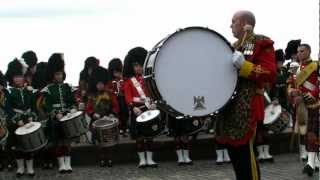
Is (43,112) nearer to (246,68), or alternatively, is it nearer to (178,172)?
(178,172)

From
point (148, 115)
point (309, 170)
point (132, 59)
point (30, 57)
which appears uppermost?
point (30, 57)

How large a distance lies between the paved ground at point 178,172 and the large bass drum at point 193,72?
3.39 m

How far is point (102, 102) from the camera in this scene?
10.2m

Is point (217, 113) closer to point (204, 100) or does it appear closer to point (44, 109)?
point (204, 100)

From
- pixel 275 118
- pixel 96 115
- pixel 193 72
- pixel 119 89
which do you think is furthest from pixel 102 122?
pixel 193 72

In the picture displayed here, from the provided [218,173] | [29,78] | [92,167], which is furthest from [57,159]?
[218,173]

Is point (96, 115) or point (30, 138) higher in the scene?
point (96, 115)

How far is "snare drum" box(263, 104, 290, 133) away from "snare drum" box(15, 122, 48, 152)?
3245 mm

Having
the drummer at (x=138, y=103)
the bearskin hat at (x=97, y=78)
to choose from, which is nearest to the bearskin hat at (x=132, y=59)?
the drummer at (x=138, y=103)

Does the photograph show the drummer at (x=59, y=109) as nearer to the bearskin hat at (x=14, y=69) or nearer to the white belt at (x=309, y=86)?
the bearskin hat at (x=14, y=69)

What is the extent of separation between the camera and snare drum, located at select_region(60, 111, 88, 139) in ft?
30.0

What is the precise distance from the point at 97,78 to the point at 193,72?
548cm

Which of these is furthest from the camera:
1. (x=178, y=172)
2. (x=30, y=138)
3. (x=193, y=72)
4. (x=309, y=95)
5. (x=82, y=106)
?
(x=82, y=106)

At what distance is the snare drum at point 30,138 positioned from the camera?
8820 mm
